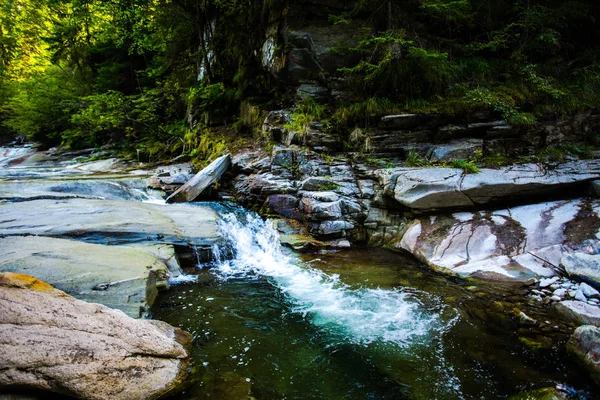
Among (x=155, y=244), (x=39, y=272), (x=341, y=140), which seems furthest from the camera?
(x=341, y=140)

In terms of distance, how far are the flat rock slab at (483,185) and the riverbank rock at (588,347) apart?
11.6ft

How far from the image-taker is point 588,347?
2996 mm

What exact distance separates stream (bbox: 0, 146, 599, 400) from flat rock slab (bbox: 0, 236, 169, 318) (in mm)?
420

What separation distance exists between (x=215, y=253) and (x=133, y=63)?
15563 mm

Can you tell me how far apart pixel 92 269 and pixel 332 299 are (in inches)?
136

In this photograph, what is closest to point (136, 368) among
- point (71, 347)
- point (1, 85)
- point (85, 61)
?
point (71, 347)

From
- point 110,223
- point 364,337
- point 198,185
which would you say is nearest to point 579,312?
point 364,337

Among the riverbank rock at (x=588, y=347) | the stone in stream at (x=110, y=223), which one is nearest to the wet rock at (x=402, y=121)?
the stone in stream at (x=110, y=223)

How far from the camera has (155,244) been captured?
583 centimetres

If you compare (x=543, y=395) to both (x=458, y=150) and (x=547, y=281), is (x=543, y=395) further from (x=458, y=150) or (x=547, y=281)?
(x=458, y=150)

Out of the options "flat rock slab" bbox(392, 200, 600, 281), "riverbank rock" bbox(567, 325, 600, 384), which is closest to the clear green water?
"riverbank rock" bbox(567, 325, 600, 384)

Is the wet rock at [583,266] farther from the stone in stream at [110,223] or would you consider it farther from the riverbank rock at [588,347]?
the stone in stream at [110,223]

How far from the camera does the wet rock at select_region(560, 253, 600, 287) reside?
4.35 m

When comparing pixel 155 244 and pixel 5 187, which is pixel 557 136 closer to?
pixel 155 244
